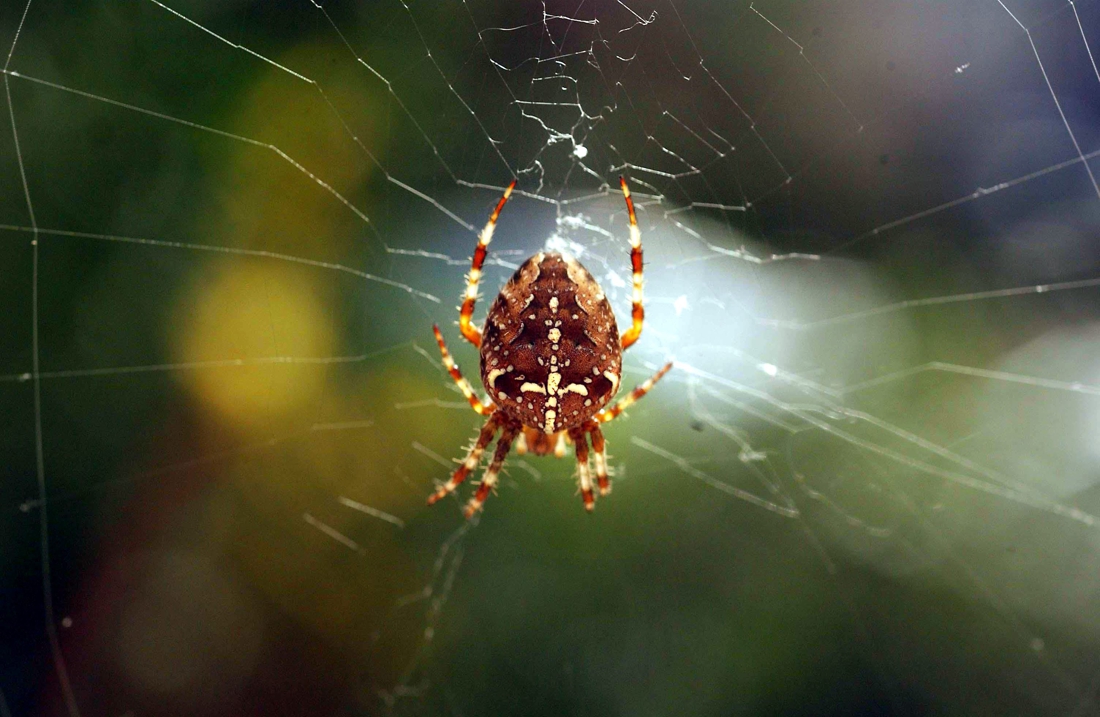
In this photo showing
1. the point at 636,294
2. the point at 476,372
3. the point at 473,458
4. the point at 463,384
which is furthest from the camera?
the point at 476,372

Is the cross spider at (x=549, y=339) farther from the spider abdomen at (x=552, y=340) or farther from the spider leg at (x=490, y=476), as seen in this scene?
the spider leg at (x=490, y=476)

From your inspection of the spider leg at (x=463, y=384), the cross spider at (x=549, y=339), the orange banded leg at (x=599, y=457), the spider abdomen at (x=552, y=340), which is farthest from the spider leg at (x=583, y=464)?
the spider abdomen at (x=552, y=340)

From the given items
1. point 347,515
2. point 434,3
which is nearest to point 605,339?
point 434,3

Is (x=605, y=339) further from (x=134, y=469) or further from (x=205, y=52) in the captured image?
(x=134, y=469)

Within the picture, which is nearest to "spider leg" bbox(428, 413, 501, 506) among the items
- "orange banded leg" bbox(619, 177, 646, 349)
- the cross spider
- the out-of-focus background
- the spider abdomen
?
the cross spider

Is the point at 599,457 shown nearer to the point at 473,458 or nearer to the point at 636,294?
the point at 473,458

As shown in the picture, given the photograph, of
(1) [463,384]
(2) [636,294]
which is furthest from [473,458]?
(2) [636,294]
